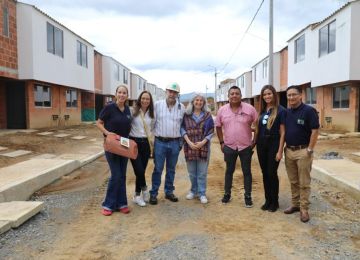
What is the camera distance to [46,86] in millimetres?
19312

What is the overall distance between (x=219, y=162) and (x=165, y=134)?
486 cm

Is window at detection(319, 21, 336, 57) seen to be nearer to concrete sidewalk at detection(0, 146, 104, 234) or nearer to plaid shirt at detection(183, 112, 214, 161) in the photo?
concrete sidewalk at detection(0, 146, 104, 234)

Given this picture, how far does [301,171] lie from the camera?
4.64 m

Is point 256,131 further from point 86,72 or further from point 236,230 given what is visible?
point 86,72

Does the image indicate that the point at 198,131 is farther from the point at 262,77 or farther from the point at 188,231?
the point at 262,77

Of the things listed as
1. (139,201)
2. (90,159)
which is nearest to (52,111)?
(90,159)

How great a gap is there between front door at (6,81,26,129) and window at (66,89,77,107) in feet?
18.3

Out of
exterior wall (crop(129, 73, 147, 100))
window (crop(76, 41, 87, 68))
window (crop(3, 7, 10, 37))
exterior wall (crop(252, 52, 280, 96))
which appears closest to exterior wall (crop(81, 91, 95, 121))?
window (crop(76, 41, 87, 68))

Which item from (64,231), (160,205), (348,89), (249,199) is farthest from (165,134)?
(348,89)

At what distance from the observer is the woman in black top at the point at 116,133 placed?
190 inches

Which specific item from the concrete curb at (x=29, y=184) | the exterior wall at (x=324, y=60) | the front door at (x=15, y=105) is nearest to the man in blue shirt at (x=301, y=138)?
the concrete curb at (x=29, y=184)

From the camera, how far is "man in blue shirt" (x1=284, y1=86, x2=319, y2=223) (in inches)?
178

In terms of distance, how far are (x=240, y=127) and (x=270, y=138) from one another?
0.44 m

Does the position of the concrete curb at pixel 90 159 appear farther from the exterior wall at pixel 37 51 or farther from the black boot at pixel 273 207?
the exterior wall at pixel 37 51
